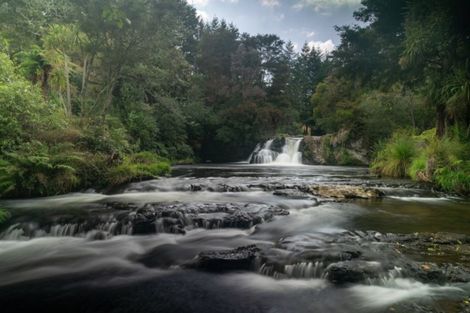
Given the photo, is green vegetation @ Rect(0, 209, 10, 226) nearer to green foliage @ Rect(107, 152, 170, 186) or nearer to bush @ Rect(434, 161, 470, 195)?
green foliage @ Rect(107, 152, 170, 186)

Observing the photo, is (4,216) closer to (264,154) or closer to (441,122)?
(441,122)

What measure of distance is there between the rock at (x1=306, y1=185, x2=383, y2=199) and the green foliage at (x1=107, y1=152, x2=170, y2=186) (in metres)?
6.88

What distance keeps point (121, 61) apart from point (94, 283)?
41.7 ft

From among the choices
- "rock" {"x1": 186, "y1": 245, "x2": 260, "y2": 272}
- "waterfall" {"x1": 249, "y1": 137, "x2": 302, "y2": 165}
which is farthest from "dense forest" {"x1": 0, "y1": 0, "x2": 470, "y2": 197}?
"waterfall" {"x1": 249, "y1": 137, "x2": 302, "y2": 165}

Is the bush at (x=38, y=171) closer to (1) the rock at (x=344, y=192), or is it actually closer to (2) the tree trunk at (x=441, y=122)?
(1) the rock at (x=344, y=192)

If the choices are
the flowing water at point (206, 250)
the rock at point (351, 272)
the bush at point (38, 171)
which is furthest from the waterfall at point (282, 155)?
the rock at point (351, 272)

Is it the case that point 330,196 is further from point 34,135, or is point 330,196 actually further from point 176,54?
point 176,54

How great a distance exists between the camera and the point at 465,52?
1037 centimetres

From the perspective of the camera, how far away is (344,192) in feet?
31.6

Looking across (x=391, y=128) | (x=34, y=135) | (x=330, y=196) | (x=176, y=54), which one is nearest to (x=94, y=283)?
(x=330, y=196)

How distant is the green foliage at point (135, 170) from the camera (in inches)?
473

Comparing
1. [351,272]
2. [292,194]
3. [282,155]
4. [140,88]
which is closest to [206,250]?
[351,272]

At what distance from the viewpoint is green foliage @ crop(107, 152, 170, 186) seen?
39.4ft

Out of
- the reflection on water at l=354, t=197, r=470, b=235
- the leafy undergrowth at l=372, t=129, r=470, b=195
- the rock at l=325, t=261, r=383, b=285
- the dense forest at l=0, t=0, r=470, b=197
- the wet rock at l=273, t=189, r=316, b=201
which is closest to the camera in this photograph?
the rock at l=325, t=261, r=383, b=285
